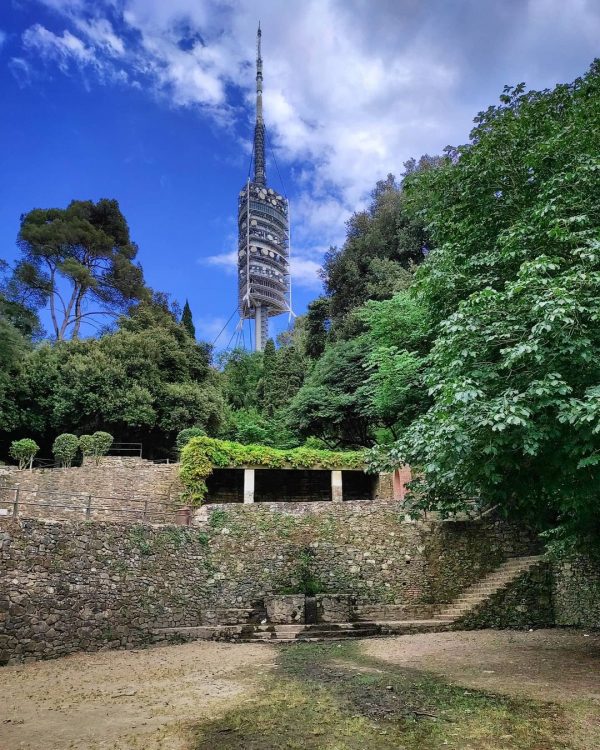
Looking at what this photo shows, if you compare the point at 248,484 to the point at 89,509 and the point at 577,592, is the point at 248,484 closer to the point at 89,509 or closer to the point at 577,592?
the point at 89,509

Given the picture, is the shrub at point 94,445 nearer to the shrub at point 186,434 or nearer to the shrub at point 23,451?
the shrub at point 23,451

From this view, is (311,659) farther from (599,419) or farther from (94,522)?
(599,419)

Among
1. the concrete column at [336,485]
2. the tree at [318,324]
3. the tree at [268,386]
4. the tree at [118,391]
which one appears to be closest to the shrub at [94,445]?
the tree at [118,391]

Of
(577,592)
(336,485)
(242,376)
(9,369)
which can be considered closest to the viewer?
(577,592)

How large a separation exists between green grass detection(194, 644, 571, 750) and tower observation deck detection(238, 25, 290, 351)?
59215 mm

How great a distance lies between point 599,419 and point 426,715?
3511mm

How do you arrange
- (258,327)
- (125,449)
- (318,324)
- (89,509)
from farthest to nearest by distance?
(258,327)
(318,324)
(125,449)
(89,509)

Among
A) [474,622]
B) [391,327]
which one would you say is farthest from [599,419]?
[391,327]

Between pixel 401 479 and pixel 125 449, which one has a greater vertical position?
pixel 125 449

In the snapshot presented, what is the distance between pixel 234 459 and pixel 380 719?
12.8m

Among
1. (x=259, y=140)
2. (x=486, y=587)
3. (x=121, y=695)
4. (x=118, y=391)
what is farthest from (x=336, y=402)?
(x=259, y=140)

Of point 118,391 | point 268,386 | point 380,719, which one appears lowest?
point 380,719

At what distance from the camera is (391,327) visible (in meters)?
16.8

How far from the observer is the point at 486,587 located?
1254cm
